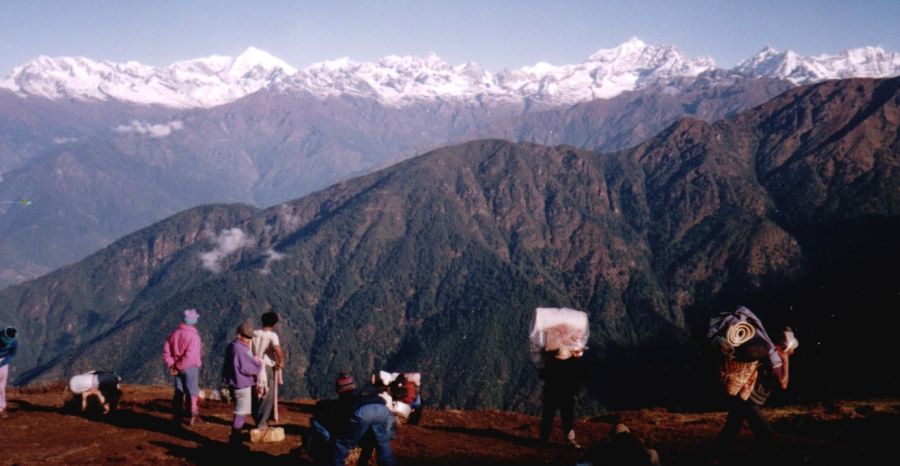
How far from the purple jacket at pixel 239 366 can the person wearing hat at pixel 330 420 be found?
3554 mm

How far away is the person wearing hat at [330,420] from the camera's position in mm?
12672

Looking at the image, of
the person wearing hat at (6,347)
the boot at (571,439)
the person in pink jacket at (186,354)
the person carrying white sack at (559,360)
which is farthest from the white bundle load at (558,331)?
the person wearing hat at (6,347)

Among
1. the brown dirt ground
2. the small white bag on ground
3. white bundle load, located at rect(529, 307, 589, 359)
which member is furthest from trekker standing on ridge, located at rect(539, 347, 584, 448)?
the small white bag on ground

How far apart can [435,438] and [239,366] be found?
21.1 ft

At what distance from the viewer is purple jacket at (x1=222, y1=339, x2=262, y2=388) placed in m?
16.1

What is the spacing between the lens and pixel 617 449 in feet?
33.8

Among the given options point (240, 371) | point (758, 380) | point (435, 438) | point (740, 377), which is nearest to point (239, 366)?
point (240, 371)

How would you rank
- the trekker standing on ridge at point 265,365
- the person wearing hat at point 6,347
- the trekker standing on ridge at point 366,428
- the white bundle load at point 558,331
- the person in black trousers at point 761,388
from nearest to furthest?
the trekker standing on ridge at point 366,428
the person in black trousers at point 761,388
the trekker standing on ridge at point 265,365
the white bundle load at point 558,331
the person wearing hat at point 6,347

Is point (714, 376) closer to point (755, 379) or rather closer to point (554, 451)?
point (755, 379)

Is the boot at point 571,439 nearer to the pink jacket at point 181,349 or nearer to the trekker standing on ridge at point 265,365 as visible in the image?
the trekker standing on ridge at point 265,365

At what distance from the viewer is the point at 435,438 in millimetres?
19078

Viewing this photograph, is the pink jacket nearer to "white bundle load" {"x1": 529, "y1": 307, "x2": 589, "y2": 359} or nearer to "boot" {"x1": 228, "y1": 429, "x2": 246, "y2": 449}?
"boot" {"x1": 228, "y1": 429, "x2": 246, "y2": 449}

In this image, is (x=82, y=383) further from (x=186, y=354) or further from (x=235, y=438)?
(x=235, y=438)

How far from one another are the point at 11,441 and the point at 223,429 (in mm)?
5628
